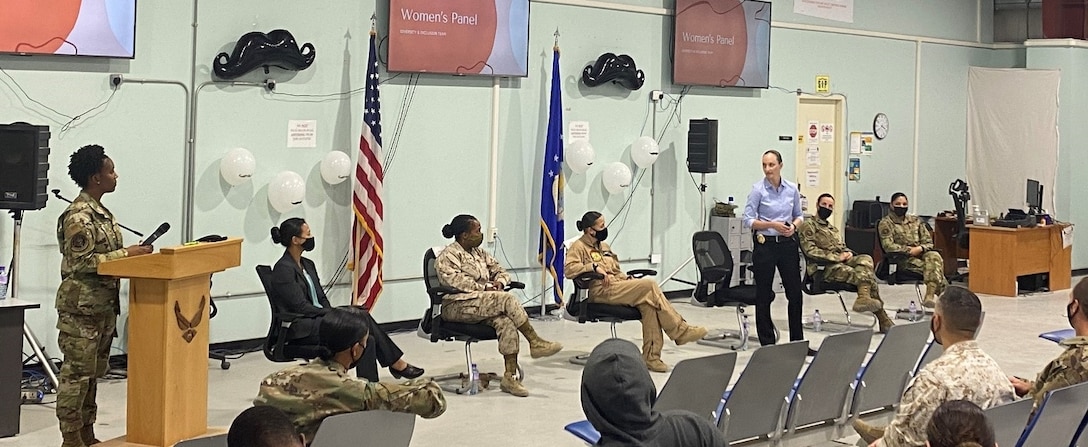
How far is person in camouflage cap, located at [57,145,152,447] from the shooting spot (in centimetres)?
558

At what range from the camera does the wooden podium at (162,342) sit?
545 centimetres

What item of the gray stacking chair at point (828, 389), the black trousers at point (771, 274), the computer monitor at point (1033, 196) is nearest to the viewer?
the gray stacking chair at point (828, 389)

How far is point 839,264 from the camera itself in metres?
9.77

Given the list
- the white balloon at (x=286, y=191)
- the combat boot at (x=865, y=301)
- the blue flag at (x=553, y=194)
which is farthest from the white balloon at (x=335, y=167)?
the combat boot at (x=865, y=301)

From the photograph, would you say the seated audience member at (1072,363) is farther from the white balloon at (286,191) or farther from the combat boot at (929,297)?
the combat boot at (929,297)

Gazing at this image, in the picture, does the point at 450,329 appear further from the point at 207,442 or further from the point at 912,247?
the point at 912,247

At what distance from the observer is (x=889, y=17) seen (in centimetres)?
1377

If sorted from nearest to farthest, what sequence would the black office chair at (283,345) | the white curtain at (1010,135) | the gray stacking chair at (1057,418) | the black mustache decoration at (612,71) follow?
the gray stacking chair at (1057,418), the black office chair at (283,345), the black mustache decoration at (612,71), the white curtain at (1010,135)

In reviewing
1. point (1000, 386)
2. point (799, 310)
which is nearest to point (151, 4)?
point (799, 310)

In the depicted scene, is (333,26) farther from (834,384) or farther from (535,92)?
(834,384)

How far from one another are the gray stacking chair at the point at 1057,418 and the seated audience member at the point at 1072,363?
4.1 inches

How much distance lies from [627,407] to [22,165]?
4632 millimetres

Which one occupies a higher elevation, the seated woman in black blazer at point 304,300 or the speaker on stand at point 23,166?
the speaker on stand at point 23,166

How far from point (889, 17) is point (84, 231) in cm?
1027
